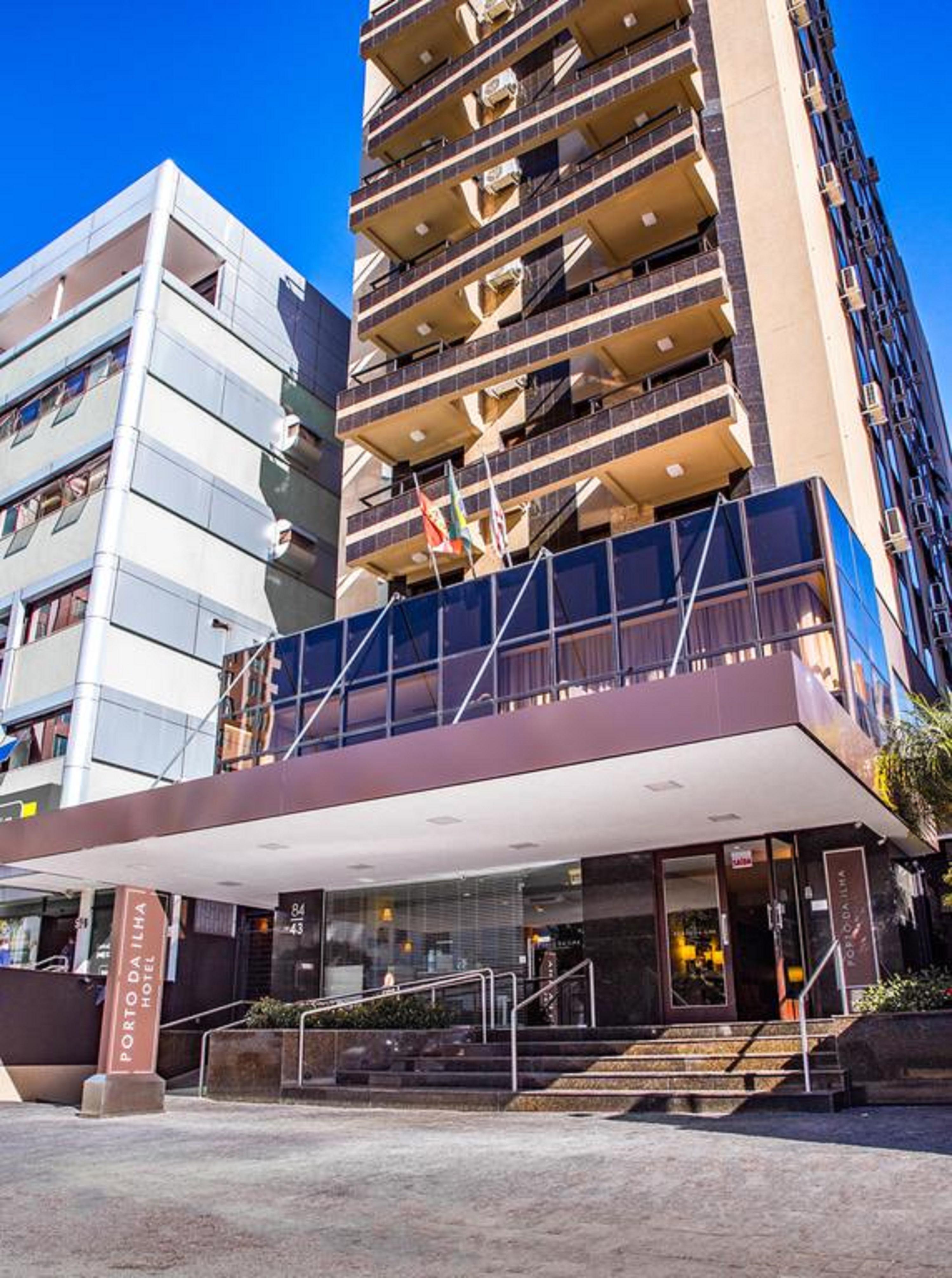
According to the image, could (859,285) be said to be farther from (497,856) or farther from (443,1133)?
(443,1133)

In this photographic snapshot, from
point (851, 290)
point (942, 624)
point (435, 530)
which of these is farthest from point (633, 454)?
point (942, 624)

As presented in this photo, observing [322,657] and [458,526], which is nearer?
[458,526]

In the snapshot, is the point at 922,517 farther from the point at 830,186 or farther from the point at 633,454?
the point at 633,454

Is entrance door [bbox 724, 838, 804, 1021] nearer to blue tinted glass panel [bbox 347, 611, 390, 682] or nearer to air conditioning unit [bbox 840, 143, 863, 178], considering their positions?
blue tinted glass panel [bbox 347, 611, 390, 682]

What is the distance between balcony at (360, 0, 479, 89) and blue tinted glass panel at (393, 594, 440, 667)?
17.8 meters

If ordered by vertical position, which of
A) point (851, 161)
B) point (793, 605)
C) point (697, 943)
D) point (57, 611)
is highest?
point (851, 161)

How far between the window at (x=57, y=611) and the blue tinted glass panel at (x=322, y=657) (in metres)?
6.93

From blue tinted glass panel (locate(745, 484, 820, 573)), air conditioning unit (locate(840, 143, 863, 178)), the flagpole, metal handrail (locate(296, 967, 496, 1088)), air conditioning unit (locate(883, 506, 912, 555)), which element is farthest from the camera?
air conditioning unit (locate(840, 143, 863, 178))

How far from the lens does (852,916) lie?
50.7 feet

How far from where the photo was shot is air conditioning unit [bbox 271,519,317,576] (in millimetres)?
30734

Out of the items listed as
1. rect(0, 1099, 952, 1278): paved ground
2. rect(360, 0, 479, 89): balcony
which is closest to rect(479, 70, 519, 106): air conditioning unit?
rect(360, 0, 479, 89): balcony

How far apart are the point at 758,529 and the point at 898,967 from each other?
6627 mm

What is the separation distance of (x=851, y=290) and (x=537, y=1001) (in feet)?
57.2

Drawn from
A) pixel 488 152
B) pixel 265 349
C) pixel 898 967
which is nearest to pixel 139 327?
pixel 265 349
